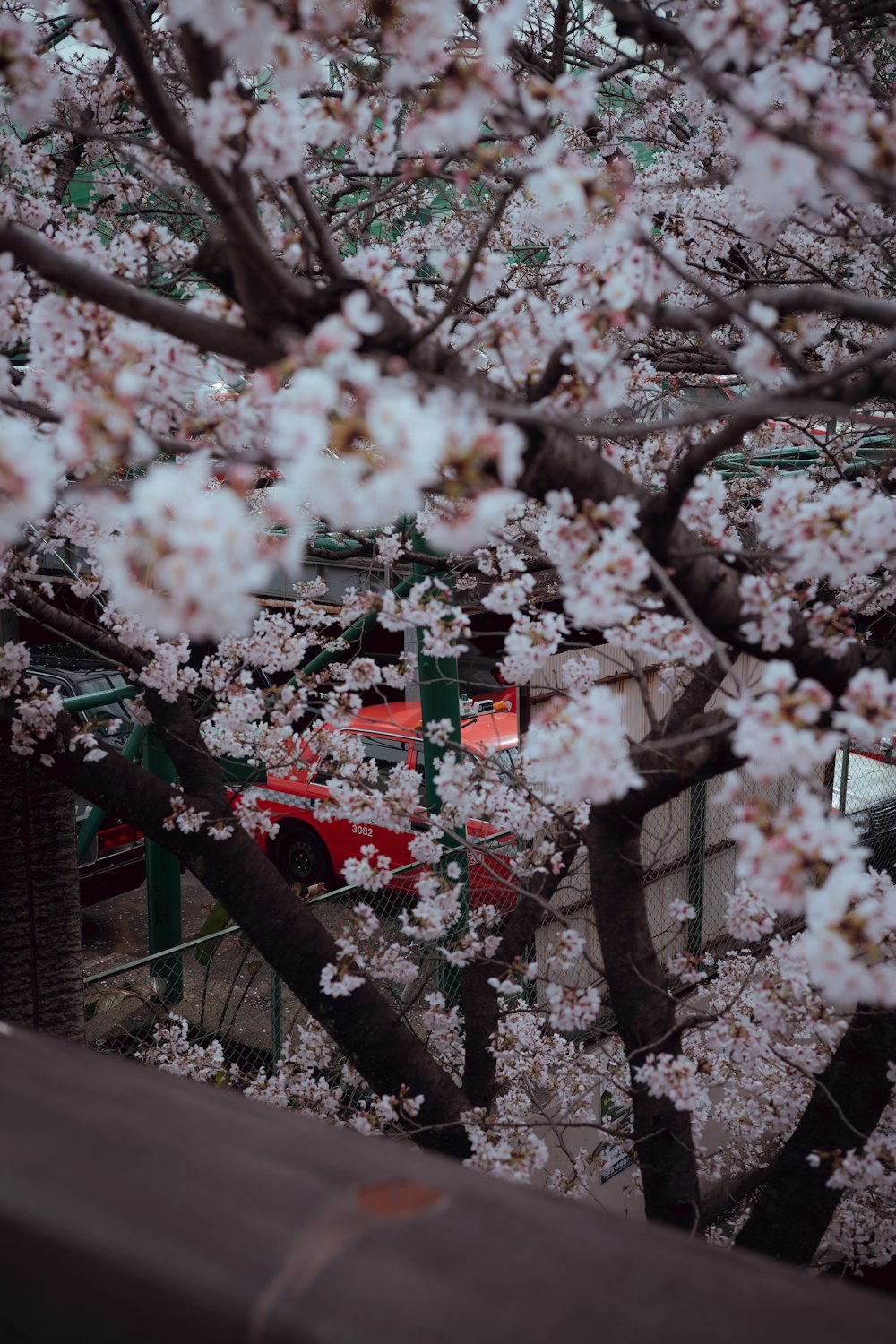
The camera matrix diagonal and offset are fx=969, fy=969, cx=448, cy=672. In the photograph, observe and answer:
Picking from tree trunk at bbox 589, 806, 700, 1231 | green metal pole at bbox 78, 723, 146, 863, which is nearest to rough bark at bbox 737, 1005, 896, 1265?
tree trunk at bbox 589, 806, 700, 1231

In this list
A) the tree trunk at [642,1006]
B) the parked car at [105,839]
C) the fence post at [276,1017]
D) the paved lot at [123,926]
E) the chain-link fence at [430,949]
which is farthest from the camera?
the parked car at [105,839]

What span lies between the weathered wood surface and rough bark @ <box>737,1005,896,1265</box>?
9.31ft

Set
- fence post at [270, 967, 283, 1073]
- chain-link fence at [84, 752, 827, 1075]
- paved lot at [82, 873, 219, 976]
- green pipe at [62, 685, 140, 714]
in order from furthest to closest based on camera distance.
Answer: paved lot at [82, 873, 219, 976] < chain-link fence at [84, 752, 827, 1075] < fence post at [270, 967, 283, 1073] < green pipe at [62, 685, 140, 714]

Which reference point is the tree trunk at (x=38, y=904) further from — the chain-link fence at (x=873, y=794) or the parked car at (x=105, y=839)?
the chain-link fence at (x=873, y=794)

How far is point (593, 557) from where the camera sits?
1.73 meters

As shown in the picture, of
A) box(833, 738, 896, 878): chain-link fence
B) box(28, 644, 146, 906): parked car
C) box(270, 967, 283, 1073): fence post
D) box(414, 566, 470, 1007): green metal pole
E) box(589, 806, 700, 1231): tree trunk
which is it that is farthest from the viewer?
box(28, 644, 146, 906): parked car

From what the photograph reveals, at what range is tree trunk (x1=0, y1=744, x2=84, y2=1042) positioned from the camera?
387 centimetres

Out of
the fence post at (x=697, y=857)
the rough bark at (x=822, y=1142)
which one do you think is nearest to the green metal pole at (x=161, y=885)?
the fence post at (x=697, y=857)

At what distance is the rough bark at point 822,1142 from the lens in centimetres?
304

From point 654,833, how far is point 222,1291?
17.6 ft

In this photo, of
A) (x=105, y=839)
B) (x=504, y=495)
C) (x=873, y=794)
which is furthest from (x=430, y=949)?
(x=873, y=794)

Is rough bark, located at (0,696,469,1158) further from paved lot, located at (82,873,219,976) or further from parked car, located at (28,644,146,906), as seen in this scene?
paved lot, located at (82,873,219,976)

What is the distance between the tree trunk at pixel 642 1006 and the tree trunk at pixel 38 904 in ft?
7.42

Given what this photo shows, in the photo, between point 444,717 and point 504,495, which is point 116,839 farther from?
point 504,495
